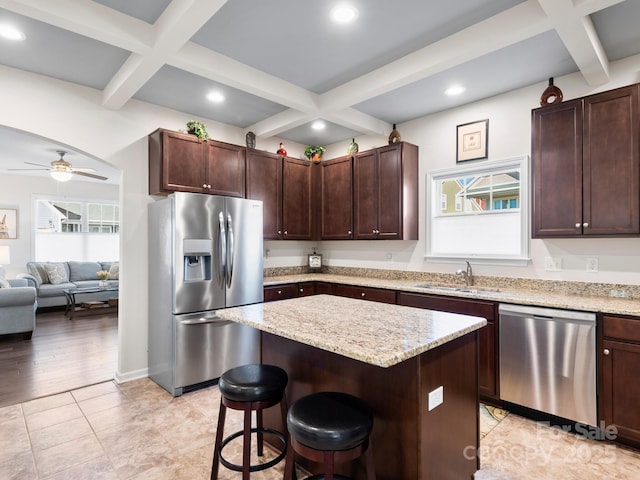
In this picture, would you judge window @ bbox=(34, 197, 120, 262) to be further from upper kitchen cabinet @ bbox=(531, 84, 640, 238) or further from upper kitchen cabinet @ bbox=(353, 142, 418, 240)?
upper kitchen cabinet @ bbox=(531, 84, 640, 238)

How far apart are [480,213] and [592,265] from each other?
1101mm

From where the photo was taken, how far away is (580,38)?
2.35 m

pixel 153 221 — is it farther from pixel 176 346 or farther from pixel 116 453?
pixel 116 453

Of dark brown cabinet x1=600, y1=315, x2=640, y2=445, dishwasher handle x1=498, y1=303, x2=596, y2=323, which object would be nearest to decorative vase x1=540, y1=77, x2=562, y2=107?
dishwasher handle x1=498, y1=303, x2=596, y2=323

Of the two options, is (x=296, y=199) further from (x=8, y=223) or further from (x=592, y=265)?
(x=8, y=223)

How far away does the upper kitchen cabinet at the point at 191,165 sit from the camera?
11.6ft

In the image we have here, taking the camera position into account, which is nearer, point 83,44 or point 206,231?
point 83,44

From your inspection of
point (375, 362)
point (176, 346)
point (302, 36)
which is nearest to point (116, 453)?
point (176, 346)

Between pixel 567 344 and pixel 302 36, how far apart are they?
289 centimetres

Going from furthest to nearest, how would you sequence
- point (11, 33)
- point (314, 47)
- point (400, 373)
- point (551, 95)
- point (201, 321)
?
point (201, 321) → point (551, 95) → point (314, 47) → point (11, 33) → point (400, 373)

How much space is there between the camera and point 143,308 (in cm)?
368

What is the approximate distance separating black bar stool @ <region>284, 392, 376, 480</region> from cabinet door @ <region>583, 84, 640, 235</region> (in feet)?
7.74

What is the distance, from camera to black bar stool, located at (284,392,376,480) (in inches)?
55.0

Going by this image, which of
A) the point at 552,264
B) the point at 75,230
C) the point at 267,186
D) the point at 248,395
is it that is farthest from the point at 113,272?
the point at 552,264
